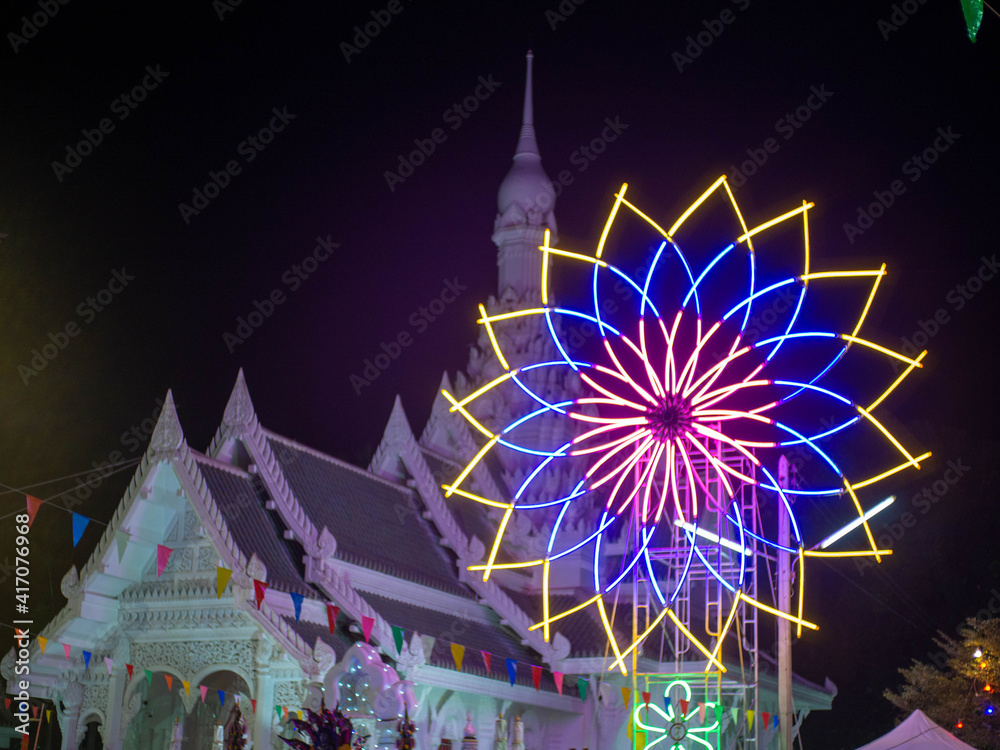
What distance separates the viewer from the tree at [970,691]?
26078 mm

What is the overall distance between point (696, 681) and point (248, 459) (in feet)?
30.4

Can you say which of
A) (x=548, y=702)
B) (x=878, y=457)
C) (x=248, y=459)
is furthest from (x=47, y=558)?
(x=878, y=457)

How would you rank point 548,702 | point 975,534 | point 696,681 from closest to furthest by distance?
point 696,681 → point 548,702 → point 975,534

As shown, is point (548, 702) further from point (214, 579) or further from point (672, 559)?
point (214, 579)

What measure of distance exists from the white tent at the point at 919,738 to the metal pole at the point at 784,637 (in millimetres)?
4268

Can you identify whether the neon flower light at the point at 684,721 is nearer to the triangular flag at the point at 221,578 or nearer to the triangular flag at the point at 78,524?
the triangular flag at the point at 221,578

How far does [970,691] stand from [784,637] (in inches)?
464

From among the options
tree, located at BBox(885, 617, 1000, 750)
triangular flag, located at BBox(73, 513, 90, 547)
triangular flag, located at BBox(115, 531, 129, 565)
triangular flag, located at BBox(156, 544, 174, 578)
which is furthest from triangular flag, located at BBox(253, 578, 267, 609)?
tree, located at BBox(885, 617, 1000, 750)

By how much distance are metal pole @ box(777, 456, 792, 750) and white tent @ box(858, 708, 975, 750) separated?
4268 millimetres

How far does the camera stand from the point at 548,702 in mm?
24797

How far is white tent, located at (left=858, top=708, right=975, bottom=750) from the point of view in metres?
20.6

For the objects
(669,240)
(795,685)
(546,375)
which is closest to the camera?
(669,240)

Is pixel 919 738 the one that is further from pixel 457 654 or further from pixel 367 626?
pixel 367 626

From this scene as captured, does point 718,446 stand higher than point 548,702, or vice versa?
point 718,446
